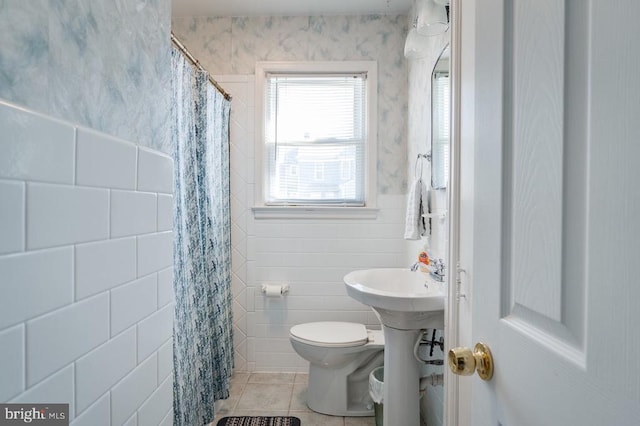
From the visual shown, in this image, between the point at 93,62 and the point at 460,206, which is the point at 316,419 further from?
the point at 93,62

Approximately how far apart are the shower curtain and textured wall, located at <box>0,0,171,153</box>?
64 cm

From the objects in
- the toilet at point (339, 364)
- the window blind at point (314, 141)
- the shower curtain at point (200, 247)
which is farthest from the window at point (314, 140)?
the toilet at point (339, 364)

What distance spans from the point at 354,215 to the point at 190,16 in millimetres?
1887

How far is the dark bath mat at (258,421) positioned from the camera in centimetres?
201

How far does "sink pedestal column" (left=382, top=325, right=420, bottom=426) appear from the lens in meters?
1.60

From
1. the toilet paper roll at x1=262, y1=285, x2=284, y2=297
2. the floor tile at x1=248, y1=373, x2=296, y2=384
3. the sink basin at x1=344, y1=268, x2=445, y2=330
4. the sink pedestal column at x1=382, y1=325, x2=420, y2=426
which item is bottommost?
the floor tile at x1=248, y1=373, x2=296, y2=384

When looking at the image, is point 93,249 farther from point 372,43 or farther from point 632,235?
point 372,43

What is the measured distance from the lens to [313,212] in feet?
8.46

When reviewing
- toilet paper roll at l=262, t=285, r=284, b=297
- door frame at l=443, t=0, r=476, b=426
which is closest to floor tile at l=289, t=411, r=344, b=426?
toilet paper roll at l=262, t=285, r=284, b=297

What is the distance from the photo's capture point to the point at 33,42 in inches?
20.7

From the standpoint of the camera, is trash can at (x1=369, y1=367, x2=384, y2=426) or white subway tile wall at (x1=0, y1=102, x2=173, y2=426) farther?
trash can at (x1=369, y1=367, x2=384, y2=426)

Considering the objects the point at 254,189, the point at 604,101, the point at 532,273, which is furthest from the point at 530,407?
the point at 254,189

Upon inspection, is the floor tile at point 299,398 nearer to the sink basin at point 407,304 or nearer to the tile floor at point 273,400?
the tile floor at point 273,400

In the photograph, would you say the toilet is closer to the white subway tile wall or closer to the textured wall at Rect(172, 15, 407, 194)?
the textured wall at Rect(172, 15, 407, 194)
